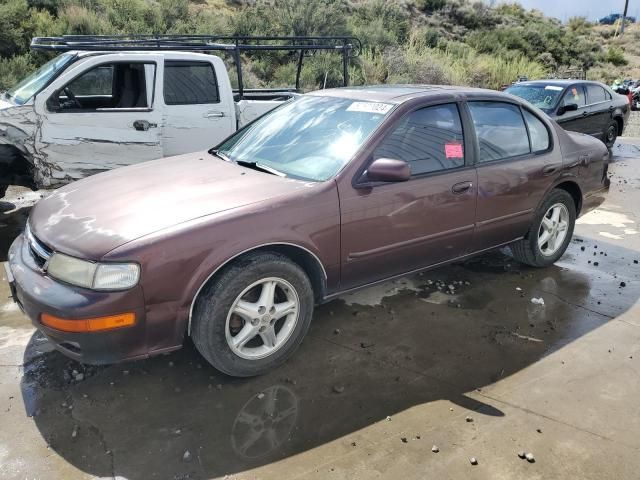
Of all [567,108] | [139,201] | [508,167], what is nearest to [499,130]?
[508,167]

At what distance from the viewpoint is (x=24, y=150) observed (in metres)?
5.49

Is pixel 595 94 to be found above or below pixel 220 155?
below

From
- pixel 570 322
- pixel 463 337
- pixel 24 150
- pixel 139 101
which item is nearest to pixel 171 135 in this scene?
pixel 139 101

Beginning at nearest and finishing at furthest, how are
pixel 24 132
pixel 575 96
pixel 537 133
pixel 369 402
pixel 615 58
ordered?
pixel 369 402 → pixel 537 133 → pixel 24 132 → pixel 575 96 → pixel 615 58

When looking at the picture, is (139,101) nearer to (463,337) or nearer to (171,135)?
(171,135)

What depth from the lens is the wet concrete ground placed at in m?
2.57

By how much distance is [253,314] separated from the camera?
306 centimetres

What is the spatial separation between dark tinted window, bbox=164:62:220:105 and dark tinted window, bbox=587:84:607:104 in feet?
25.8

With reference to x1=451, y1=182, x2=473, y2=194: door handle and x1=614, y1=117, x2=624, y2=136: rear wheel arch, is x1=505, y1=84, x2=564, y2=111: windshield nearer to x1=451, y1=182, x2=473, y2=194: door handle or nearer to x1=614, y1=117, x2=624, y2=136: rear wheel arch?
x1=614, y1=117, x2=624, y2=136: rear wheel arch

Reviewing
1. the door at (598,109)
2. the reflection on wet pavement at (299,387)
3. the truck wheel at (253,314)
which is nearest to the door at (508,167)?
the reflection on wet pavement at (299,387)

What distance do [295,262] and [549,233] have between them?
2725mm

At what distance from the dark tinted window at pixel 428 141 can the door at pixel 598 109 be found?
800cm

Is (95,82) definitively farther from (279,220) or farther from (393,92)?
(279,220)

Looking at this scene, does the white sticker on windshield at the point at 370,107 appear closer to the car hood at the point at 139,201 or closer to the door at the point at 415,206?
the door at the point at 415,206
